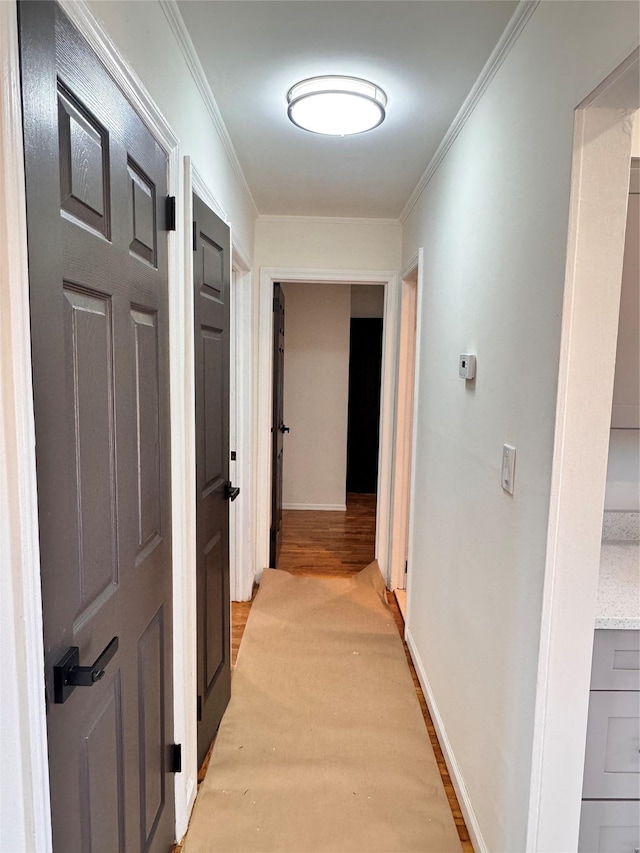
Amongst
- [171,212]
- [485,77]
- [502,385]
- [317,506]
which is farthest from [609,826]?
[317,506]

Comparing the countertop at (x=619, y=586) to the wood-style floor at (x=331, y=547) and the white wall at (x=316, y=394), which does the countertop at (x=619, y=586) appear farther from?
the white wall at (x=316, y=394)

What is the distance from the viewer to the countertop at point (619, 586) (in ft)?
4.29

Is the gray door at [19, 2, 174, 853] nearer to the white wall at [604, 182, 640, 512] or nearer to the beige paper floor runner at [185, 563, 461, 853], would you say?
the beige paper floor runner at [185, 563, 461, 853]

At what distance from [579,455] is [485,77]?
1.26m

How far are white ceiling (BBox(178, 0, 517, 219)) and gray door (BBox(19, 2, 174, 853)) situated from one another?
495mm

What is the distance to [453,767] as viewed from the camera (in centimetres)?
191

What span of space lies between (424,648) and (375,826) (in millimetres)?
862

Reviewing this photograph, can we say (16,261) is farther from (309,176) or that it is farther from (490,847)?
(309,176)

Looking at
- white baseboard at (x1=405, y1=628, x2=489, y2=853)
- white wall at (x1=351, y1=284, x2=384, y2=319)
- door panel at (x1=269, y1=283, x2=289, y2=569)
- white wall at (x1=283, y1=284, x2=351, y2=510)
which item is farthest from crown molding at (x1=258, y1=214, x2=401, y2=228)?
white wall at (x1=351, y1=284, x2=384, y2=319)

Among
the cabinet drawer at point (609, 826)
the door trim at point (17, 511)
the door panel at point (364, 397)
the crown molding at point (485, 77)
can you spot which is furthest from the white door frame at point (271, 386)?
the door trim at point (17, 511)

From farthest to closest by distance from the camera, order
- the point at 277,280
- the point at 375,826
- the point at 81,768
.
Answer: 1. the point at 277,280
2. the point at 375,826
3. the point at 81,768

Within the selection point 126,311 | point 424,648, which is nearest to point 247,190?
point 126,311

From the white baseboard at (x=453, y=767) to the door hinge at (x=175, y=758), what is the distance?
928mm

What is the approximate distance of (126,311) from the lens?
3.76 feet
